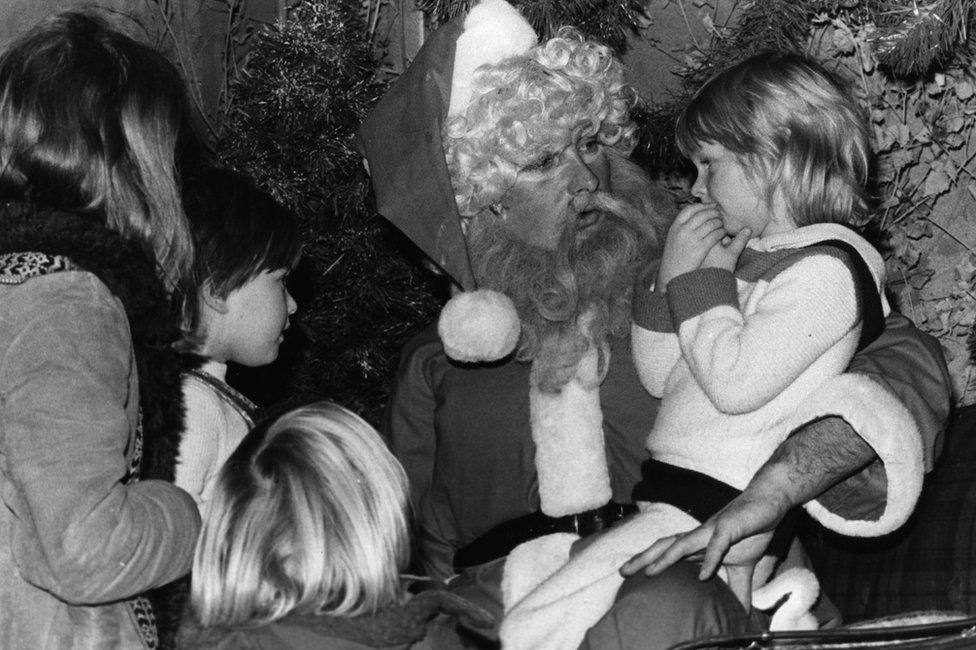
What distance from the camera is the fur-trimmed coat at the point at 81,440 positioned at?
1.63 m

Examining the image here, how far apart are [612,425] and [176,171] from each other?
3.36 ft

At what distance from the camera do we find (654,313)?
2.33 metres

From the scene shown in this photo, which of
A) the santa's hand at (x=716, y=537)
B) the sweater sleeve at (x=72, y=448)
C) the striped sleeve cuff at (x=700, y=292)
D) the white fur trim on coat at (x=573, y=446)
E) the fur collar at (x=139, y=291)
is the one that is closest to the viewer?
the sweater sleeve at (x=72, y=448)

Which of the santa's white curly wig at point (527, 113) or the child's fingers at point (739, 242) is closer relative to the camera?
the child's fingers at point (739, 242)

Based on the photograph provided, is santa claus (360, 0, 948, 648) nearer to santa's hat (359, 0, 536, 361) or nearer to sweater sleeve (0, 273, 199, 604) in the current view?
santa's hat (359, 0, 536, 361)

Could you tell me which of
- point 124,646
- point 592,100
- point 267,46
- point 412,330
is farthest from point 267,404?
point 124,646

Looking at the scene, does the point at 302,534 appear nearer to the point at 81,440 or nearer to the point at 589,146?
the point at 81,440

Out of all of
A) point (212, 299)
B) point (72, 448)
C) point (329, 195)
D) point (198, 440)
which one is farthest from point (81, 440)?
point (329, 195)

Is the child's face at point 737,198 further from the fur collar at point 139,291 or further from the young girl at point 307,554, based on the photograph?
the fur collar at point 139,291

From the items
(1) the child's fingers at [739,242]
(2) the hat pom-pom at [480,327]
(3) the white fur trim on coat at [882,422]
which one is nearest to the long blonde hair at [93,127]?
(2) the hat pom-pom at [480,327]

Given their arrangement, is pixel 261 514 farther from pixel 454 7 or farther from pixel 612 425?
pixel 454 7

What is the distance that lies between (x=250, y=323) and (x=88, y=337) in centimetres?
75

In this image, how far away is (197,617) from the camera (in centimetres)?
175

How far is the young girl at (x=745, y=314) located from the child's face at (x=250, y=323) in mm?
744
